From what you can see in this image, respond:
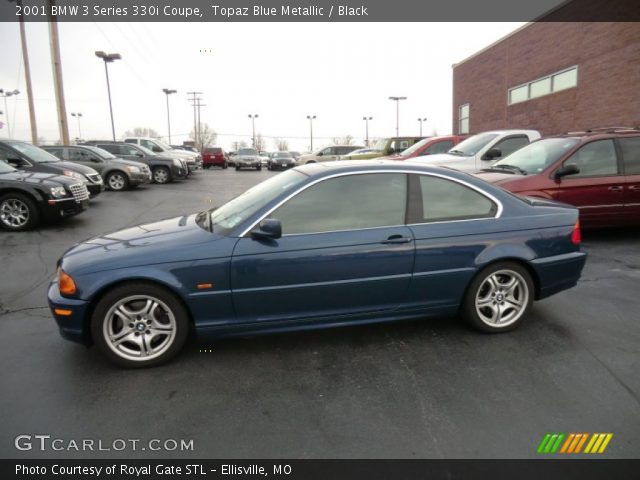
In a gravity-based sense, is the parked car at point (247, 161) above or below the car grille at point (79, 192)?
above

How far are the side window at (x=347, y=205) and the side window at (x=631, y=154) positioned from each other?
500 centimetres

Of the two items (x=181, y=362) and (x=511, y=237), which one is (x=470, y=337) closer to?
(x=511, y=237)

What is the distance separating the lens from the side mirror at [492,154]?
9234mm

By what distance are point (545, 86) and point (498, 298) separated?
1955 centimetres

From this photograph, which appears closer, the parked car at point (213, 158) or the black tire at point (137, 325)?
the black tire at point (137, 325)

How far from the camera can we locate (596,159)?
6648 millimetres

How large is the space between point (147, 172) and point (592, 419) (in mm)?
15736

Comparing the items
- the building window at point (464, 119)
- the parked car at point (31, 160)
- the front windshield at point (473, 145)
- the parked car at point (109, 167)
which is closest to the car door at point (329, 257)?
the front windshield at point (473, 145)

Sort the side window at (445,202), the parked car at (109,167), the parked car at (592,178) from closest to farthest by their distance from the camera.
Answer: the side window at (445,202) < the parked car at (592,178) < the parked car at (109,167)

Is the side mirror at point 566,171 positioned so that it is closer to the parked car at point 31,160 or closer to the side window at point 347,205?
the side window at point 347,205

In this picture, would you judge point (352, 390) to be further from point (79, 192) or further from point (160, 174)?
point (160, 174)

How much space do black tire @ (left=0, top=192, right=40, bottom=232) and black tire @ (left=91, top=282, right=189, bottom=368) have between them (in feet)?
20.4

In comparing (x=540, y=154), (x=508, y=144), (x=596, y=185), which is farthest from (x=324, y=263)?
(x=508, y=144)
